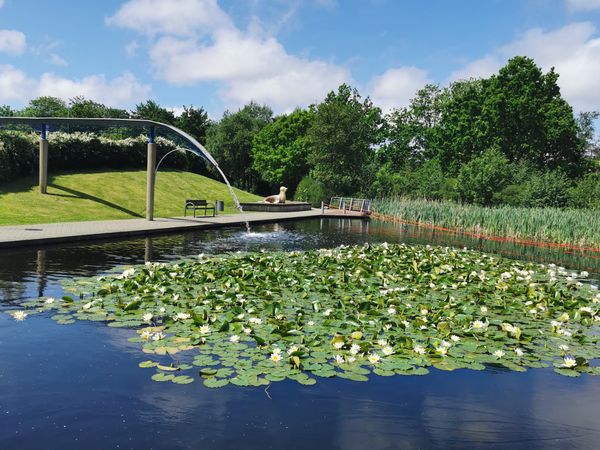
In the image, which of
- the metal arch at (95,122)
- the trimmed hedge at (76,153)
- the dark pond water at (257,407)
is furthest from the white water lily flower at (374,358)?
the trimmed hedge at (76,153)

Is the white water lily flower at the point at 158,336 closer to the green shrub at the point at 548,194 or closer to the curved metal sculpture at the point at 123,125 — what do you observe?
the curved metal sculpture at the point at 123,125

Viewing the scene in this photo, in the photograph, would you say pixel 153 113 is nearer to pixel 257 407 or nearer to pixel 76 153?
pixel 76 153

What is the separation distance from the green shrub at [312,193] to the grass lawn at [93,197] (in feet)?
35.6

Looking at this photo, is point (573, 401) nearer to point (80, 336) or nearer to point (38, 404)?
point (38, 404)

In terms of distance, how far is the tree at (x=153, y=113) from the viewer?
62219 millimetres

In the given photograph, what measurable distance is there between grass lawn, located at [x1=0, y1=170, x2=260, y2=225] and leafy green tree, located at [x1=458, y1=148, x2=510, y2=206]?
18833 mm

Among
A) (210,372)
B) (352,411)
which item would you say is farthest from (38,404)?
(352,411)

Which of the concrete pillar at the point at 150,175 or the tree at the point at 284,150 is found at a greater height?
the tree at the point at 284,150

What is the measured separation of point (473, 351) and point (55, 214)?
844 inches

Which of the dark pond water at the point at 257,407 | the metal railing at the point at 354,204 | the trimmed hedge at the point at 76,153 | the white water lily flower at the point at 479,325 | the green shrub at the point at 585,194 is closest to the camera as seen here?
the dark pond water at the point at 257,407

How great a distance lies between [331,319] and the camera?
7.84 m

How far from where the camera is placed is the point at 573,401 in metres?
5.55

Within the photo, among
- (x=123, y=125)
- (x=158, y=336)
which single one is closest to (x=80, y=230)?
(x=123, y=125)

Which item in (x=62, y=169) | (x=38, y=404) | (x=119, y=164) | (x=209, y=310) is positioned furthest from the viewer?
(x=119, y=164)
